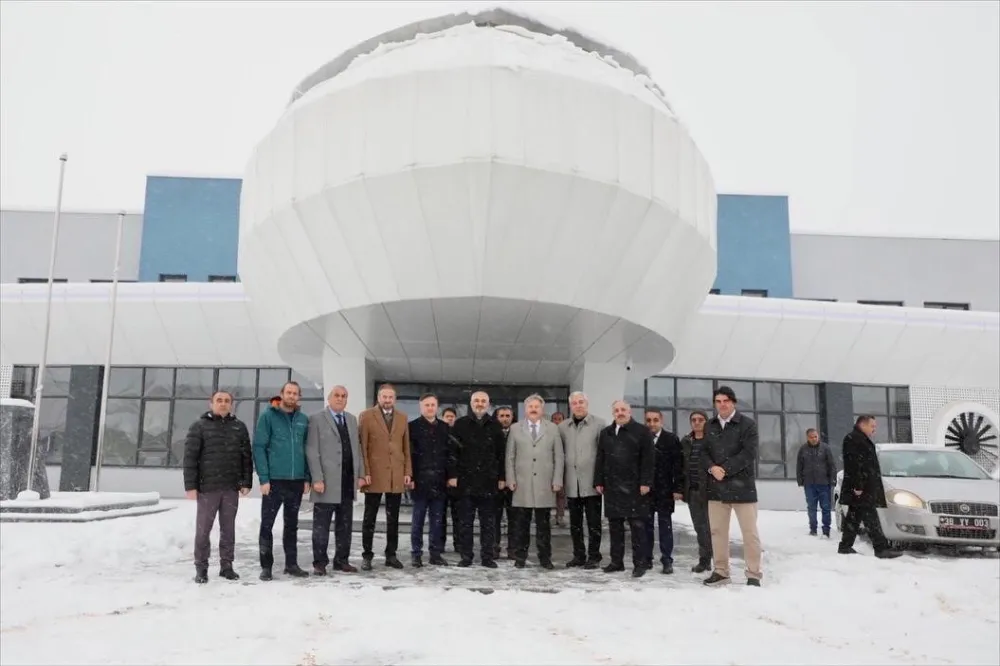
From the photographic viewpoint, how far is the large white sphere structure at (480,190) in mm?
9414

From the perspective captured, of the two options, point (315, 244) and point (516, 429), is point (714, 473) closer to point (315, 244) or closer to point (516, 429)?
point (516, 429)

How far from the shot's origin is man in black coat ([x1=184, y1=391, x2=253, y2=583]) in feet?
23.0

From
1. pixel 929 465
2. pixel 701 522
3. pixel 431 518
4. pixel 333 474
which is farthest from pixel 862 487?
pixel 333 474

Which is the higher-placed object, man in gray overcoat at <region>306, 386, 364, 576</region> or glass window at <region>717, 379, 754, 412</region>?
glass window at <region>717, 379, 754, 412</region>

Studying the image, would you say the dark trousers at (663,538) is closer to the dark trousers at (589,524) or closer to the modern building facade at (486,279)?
the dark trousers at (589,524)

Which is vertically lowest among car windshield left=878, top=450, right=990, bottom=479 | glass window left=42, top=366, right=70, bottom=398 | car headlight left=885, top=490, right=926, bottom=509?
car headlight left=885, top=490, right=926, bottom=509

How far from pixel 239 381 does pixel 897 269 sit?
20.5 meters

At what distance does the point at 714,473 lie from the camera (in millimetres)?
7156

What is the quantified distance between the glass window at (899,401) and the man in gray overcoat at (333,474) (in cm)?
1958

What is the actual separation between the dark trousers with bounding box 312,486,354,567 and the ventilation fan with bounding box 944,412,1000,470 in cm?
1999

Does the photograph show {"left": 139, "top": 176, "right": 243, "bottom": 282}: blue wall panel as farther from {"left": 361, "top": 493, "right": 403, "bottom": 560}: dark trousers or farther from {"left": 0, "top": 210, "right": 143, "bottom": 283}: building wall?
{"left": 361, "top": 493, "right": 403, "bottom": 560}: dark trousers

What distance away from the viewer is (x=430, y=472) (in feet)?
26.4

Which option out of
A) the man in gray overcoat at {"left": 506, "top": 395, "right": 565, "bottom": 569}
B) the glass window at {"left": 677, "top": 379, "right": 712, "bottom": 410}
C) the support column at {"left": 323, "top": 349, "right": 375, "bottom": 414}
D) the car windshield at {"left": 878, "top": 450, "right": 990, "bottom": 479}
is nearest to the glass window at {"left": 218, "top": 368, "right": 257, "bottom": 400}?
the support column at {"left": 323, "top": 349, "right": 375, "bottom": 414}

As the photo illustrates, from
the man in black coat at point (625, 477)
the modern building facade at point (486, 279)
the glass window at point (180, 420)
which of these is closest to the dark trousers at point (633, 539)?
the man in black coat at point (625, 477)
